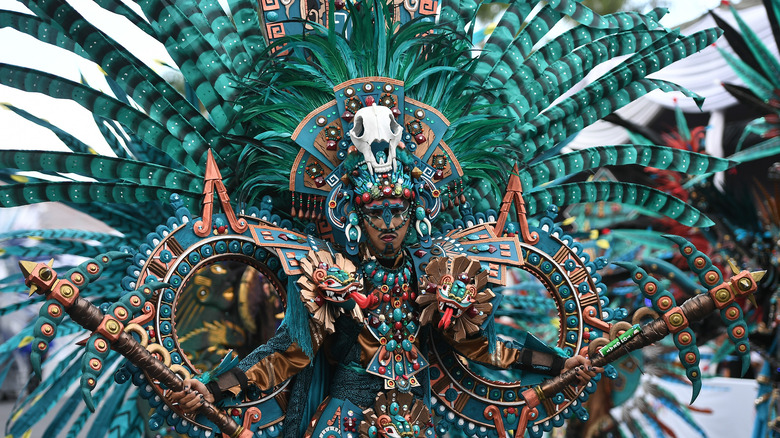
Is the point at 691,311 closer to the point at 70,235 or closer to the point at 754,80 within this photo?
the point at 70,235

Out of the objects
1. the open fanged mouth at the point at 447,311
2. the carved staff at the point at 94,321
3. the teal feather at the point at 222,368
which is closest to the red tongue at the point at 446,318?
the open fanged mouth at the point at 447,311

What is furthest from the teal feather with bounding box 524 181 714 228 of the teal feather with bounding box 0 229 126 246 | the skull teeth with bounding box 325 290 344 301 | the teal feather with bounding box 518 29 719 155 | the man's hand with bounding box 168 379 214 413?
the teal feather with bounding box 0 229 126 246

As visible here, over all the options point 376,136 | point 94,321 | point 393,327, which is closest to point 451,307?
point 393,327

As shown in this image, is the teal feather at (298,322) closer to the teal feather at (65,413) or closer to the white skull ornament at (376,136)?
the white skull ornament at (376,136)

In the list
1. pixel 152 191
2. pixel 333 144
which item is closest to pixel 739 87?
pixel 333 144

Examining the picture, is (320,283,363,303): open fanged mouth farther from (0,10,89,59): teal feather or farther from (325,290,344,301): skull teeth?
(0,10,89,59): teal feather

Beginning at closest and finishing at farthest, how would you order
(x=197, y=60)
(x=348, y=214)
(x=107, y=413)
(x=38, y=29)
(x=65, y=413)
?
(x=348, y=214) → (x=38, y=29) → (x=197, y=60) → (x=65, y=413) → (x=107, y=413)

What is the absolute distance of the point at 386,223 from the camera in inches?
139

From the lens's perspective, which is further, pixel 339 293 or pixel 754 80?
pixel 754 80

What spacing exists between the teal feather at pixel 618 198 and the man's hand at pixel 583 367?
2.74 feet

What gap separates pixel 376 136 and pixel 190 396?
4.16ft

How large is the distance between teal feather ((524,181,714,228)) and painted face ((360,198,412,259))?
1.00 m

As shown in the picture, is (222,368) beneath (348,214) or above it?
beneath

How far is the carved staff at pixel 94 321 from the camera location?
296 centimetres
